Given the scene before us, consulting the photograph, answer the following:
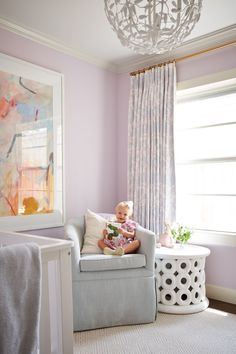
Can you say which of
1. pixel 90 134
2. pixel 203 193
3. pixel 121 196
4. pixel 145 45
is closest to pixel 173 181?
pixel 203 193

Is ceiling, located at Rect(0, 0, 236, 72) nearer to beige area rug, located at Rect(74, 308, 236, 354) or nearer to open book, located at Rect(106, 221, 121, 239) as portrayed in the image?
open book, located at Rect(106, 221, 121, 239)

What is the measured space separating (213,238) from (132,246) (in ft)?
2.95

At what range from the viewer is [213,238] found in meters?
3.09

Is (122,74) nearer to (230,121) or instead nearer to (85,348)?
(230,121)

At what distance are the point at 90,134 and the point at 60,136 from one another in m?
0.45

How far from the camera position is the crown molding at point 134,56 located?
2844 millimetres

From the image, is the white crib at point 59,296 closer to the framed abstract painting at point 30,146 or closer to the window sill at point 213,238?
the framed abstract painting at point 30,146

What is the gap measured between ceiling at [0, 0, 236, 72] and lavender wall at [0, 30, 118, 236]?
4.9 inches

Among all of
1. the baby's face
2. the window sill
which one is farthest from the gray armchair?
the window sill

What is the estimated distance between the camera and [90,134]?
3.54m

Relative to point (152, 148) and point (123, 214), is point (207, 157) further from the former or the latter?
point (123, 214)

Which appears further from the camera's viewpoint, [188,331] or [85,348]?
[188,331]

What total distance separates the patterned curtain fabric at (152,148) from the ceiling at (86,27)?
12.6 inches

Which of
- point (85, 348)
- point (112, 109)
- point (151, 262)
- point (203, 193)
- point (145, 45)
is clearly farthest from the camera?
point (112, 109)
